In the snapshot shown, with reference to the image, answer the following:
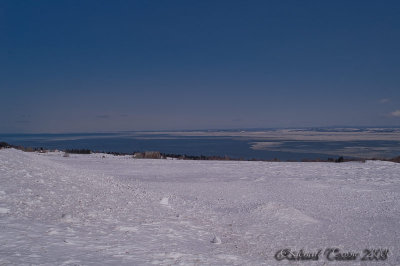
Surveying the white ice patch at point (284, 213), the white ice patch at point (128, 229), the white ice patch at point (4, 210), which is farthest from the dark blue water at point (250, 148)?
the white ice patch at point (4, 210)

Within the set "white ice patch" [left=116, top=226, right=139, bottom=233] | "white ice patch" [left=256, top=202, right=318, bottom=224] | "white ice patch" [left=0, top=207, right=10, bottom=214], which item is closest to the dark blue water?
"white ice patch" [left=256, top=202, right=318, bottom=224]

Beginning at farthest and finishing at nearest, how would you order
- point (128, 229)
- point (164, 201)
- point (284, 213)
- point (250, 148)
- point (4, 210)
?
point (250, 148) < point (164, 201) < point (284, 213) < point (4, 210) < point (128, 229)

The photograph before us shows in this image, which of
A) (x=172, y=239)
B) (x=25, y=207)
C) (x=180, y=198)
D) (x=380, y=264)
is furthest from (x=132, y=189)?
(x=380, y=264)

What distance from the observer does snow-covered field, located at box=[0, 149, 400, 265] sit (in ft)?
13.4

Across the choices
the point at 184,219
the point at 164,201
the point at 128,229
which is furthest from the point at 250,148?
the point at 128,229

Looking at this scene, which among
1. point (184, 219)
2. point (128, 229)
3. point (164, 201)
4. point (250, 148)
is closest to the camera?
point (128, 229)

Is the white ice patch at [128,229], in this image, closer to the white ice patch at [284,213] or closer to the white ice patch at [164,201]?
the white ice patch at [164,201]

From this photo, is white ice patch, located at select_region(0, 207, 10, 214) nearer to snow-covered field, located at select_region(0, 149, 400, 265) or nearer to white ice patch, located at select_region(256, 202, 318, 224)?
snow-covered field, located at select_region(0, 149, 400, 265)

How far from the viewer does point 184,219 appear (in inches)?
243

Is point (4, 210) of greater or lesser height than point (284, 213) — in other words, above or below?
above

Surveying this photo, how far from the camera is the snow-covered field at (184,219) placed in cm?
409

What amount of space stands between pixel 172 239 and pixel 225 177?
706 centimetres

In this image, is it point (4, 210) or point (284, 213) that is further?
point (284, 213)

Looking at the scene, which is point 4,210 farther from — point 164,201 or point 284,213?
point 284,213
